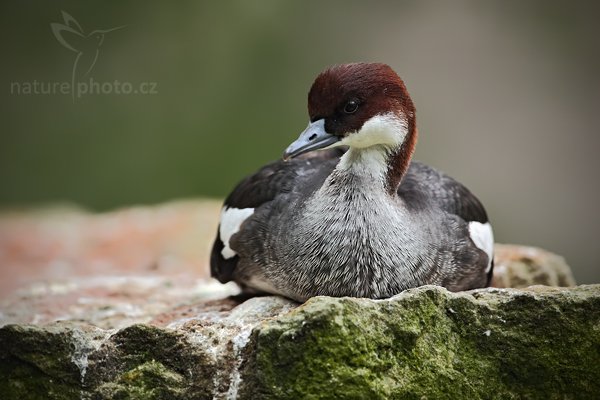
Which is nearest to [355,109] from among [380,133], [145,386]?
[380,133]

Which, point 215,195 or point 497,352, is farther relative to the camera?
point 215,195

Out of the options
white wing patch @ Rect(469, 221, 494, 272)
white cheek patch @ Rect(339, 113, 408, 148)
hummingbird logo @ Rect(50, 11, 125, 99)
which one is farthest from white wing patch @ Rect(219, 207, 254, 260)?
hummingbird logo @ Rect(50, 11, 125, 99)

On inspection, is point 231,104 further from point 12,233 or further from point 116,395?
point 116,395

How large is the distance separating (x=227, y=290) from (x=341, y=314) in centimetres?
266

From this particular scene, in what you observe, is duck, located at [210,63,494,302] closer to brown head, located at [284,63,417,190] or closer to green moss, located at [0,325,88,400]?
brown head, located at [284,63,417,190]

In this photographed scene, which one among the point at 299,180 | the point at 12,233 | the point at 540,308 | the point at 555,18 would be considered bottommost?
the point at 12,233

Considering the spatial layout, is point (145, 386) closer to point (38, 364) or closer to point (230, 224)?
point (38, 364)

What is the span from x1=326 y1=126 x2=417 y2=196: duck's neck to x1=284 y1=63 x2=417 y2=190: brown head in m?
0.02

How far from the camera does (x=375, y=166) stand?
514 centimetres

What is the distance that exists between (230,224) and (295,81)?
6686 millimetres

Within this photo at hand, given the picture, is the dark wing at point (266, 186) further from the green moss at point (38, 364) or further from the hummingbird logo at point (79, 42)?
the hummingbird logo at point (79, 42)

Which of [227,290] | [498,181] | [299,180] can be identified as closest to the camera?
[299,180]

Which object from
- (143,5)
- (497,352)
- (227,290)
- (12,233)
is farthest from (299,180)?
(143,5)

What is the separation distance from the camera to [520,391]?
4.31 meters
